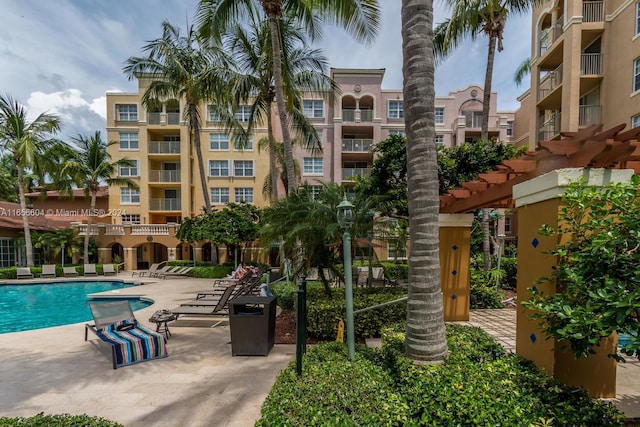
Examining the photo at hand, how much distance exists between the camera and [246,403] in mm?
4379

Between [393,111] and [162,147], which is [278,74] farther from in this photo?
[162,147]

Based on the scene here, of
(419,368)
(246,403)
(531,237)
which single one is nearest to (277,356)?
(246,403)

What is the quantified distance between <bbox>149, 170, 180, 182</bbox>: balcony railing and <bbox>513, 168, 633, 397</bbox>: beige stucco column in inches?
1099

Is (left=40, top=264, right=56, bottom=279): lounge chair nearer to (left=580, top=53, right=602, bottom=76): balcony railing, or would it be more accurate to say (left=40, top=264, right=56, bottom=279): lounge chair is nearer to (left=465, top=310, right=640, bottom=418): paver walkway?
(left=465, top=310, right=640, bottom=418): paver walkway

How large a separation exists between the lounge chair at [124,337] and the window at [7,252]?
25.5 meters

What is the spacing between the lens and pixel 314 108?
26797 millimetres

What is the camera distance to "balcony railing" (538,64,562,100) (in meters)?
16.6

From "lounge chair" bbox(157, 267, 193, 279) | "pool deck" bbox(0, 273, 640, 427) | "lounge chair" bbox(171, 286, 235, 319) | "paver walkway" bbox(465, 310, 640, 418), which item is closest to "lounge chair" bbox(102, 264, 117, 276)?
"lounge chair" bbox(157, 267, 193, 279)

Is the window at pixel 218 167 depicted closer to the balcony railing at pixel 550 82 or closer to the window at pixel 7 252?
the window at pixel 7 252

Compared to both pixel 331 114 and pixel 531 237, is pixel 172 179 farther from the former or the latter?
pixel 531 237

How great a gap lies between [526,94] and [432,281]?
28.6 meters

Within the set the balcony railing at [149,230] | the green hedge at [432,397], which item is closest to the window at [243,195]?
the balcony railing at [149,230]

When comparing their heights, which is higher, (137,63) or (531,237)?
(137,63)

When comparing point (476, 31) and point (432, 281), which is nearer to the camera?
point (432, 281)
